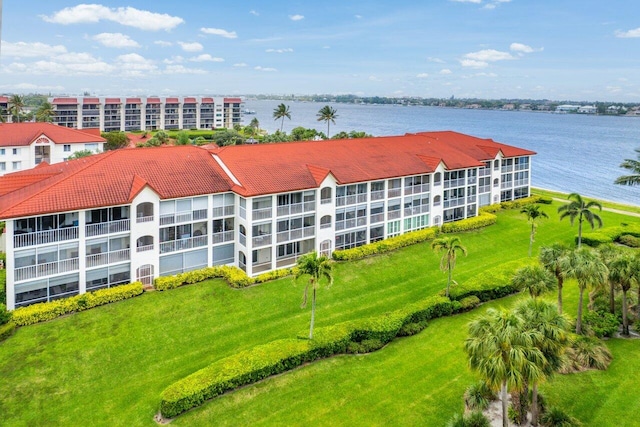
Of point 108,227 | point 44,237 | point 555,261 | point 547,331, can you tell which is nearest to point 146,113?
point 108,227

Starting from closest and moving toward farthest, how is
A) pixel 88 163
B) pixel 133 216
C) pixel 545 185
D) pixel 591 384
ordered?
pixel 591 384
pixel 133 216
pixel 88 163
pixel 545 185

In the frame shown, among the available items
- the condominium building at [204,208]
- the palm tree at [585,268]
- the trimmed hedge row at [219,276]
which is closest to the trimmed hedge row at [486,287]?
the palm tree at [585,268]

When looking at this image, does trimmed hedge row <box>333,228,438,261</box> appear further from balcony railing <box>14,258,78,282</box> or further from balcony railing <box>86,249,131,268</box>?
balcony railing <box>14,258,78,282</box>

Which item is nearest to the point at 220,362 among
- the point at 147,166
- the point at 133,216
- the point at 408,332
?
the point at 408,332

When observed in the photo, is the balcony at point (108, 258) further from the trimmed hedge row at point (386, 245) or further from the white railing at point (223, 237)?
the trimmed hedge row at point (386, 245)

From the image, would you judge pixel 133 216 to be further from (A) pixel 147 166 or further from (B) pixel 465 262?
(B) pixel 465 262

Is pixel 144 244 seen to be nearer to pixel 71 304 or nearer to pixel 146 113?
pixel 71 304
